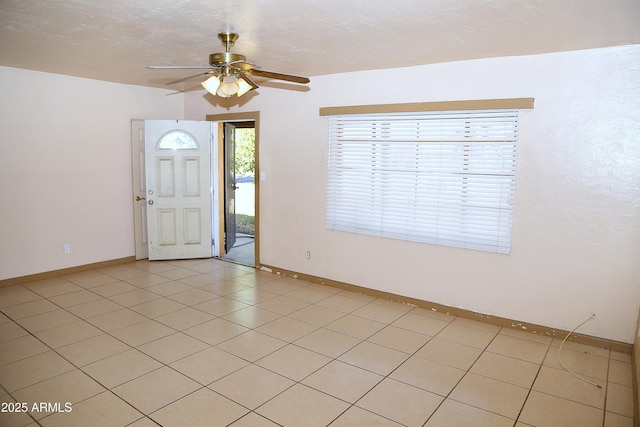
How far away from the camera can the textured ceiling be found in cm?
262

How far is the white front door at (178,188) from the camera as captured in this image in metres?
5.98

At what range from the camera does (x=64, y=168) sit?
528cm

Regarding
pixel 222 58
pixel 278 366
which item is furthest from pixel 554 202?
pixel 222 58

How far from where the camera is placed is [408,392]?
9.43 ft

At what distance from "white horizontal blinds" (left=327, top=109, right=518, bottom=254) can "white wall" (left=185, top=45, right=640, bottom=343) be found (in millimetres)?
134

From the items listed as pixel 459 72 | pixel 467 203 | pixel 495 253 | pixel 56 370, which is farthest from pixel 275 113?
pixel 56 370

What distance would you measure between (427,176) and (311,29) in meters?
1.95

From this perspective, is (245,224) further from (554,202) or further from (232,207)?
(554,202)

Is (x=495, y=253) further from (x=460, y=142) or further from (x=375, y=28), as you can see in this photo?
(x=375, y=28)

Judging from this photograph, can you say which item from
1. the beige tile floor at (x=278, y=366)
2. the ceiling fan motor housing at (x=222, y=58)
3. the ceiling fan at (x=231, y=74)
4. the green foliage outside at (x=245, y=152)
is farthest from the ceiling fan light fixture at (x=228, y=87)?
the green foliage outside at (x=245, y=152)

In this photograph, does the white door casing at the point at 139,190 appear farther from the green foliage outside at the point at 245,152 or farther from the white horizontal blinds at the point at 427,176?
the green foliage outside at the point at 245,152

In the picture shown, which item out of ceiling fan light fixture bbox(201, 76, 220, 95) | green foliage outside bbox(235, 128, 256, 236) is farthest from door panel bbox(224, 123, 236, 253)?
green foliage outside bbox(235, 128, 256, 236)

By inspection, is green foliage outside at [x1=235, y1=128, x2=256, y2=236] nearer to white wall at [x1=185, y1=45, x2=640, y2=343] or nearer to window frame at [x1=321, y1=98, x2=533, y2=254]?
window frame at [x1=321, y1=98, x2=533, y2=254]

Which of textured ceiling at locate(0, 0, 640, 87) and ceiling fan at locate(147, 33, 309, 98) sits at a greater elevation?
textured ceiling at locate(0, 0, 640, 87)
